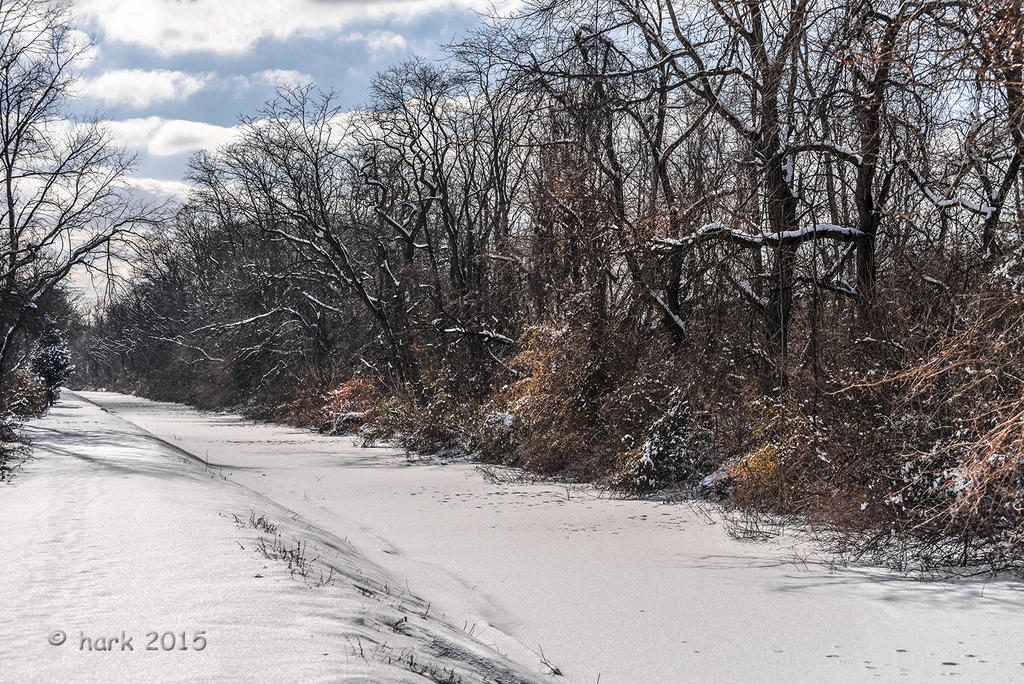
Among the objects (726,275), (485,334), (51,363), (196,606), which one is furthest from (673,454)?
(51,363)

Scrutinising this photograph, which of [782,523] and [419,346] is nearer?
[782,523]

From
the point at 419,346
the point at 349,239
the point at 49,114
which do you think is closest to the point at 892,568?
the point at 419,346

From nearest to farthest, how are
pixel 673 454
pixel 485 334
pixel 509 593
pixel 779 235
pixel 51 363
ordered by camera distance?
pixel 509 593, pixel 779 235, pixel 673 454, pixel 485 334, pixel 51 363

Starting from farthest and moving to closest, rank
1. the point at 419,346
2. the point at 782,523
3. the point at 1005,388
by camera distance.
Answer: the point at 419,346 < the point at 782,523 < the point at 1005,388

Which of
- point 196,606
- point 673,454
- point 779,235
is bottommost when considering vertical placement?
point 196,606

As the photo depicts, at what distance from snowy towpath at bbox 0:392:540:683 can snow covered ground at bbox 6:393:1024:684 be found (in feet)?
0.09

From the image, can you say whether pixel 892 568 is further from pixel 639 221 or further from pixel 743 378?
pixel 639 221

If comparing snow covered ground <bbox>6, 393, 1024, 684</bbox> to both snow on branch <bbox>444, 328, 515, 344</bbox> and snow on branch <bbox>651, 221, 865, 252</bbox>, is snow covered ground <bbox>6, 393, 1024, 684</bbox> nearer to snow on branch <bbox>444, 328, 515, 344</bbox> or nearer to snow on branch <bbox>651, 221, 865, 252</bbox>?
snow on branch <bbox>651, 221, 865, 252</bbox>

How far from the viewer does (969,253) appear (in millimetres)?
10273

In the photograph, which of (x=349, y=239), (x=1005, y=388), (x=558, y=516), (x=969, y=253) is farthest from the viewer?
(x=349, y=239)

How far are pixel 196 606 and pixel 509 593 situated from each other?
366 cm

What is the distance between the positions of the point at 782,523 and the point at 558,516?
3.22 m

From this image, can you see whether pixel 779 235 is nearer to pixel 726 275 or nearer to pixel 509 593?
pixel 726 275

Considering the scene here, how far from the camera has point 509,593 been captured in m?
8.62
